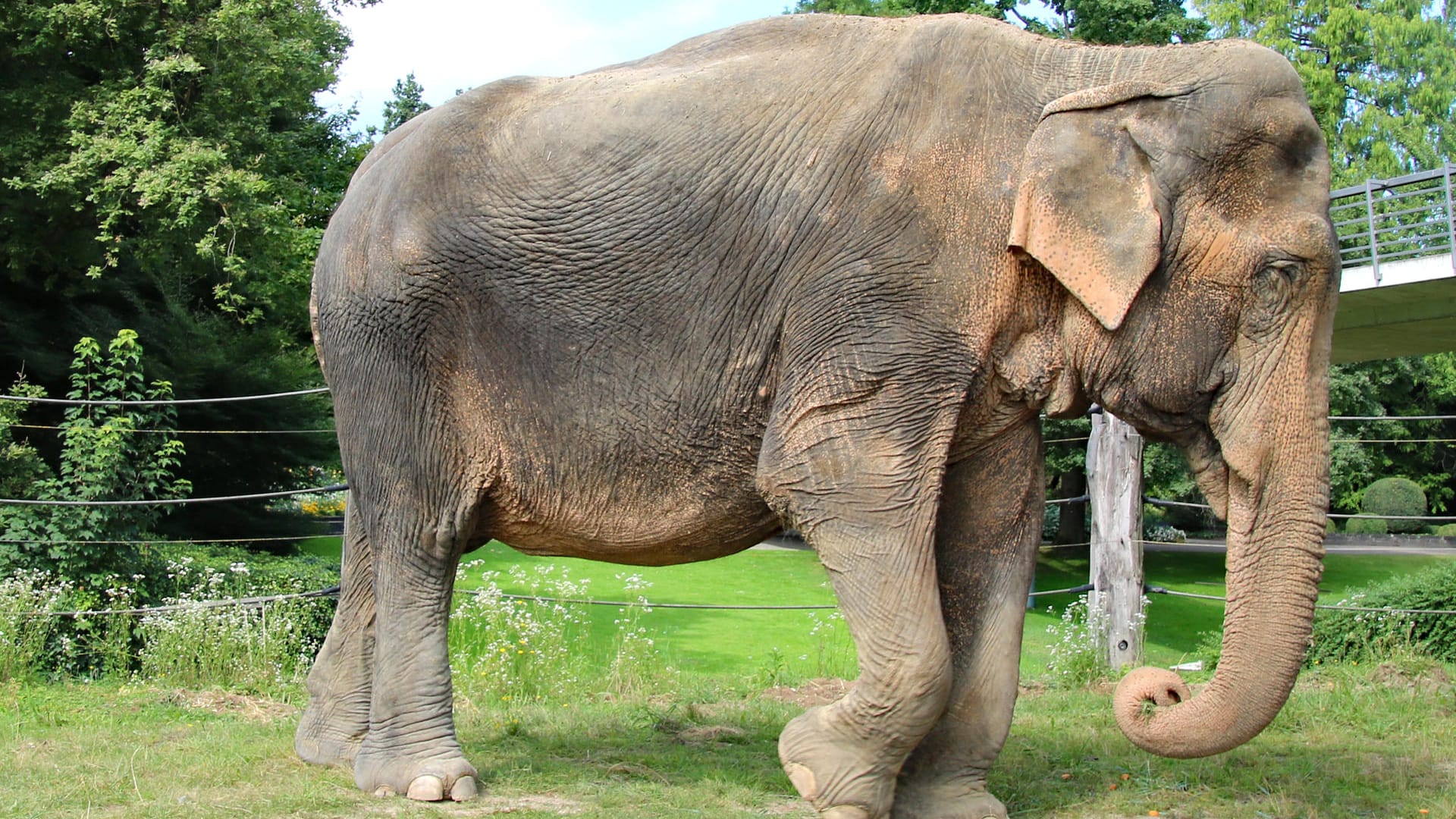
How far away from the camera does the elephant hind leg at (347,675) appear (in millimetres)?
6168

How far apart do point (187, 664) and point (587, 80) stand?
501cm

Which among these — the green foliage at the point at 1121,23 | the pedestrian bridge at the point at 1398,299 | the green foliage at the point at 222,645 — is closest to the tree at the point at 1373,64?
the green foliage at the point at 1121,23

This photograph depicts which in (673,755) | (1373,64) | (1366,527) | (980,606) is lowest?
(1366,527)

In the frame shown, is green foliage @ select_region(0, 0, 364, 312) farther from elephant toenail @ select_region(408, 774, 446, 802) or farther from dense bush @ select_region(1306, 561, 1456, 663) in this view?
dense bush @ select_region(1306, 561, 1456, 663)

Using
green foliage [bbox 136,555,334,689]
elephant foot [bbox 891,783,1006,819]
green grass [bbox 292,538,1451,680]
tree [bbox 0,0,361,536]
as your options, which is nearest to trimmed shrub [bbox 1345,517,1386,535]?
green grass [bbox 292,538,1451,680]

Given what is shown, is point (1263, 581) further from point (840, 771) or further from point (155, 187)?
point (155, 187)

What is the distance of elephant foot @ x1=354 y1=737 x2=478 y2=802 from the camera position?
5.30 m

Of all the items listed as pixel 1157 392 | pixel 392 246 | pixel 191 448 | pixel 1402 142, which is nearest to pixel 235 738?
pixel 392 246

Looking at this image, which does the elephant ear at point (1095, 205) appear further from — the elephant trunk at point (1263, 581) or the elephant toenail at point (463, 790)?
the elephant toenail at point (463, 790)

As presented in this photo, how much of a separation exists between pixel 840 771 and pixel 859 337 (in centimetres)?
147

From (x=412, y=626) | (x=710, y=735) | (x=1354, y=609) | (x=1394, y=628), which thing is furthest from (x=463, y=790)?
(x=1394, y=628)

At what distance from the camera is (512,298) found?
5184 millimetres

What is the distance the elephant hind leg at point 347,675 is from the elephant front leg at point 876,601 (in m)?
2.47

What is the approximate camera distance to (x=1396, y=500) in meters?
28.1
